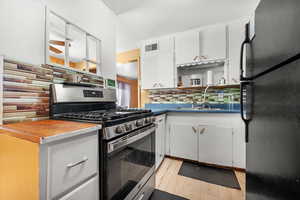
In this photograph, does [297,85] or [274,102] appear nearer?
[297,85]

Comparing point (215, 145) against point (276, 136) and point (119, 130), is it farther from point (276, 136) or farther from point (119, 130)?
point (119, 130)

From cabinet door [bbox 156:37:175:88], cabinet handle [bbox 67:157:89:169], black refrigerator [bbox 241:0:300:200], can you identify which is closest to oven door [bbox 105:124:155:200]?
cabinet handle [bbox 67:157:89:169]

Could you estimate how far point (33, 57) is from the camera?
1.05 m

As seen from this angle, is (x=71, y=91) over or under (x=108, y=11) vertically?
under

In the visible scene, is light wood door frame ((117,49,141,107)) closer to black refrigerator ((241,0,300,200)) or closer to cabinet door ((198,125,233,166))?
cabinet door ((198,125,233,166))

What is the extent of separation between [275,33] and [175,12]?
5.76 ft

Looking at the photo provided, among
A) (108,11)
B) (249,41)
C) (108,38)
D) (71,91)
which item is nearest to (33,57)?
(71,91)

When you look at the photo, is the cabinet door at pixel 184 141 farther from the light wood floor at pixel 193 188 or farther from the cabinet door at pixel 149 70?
the cabinet door at pixel 149 70

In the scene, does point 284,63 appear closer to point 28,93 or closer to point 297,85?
point 297,85

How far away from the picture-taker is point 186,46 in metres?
2.55

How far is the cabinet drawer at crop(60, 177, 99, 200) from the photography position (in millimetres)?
660

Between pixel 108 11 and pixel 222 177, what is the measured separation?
9.22 ft

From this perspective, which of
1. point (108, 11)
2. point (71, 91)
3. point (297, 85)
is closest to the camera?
point (297, 85)

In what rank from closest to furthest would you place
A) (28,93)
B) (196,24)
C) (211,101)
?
(28,93) → (196,24) → (211,101)
